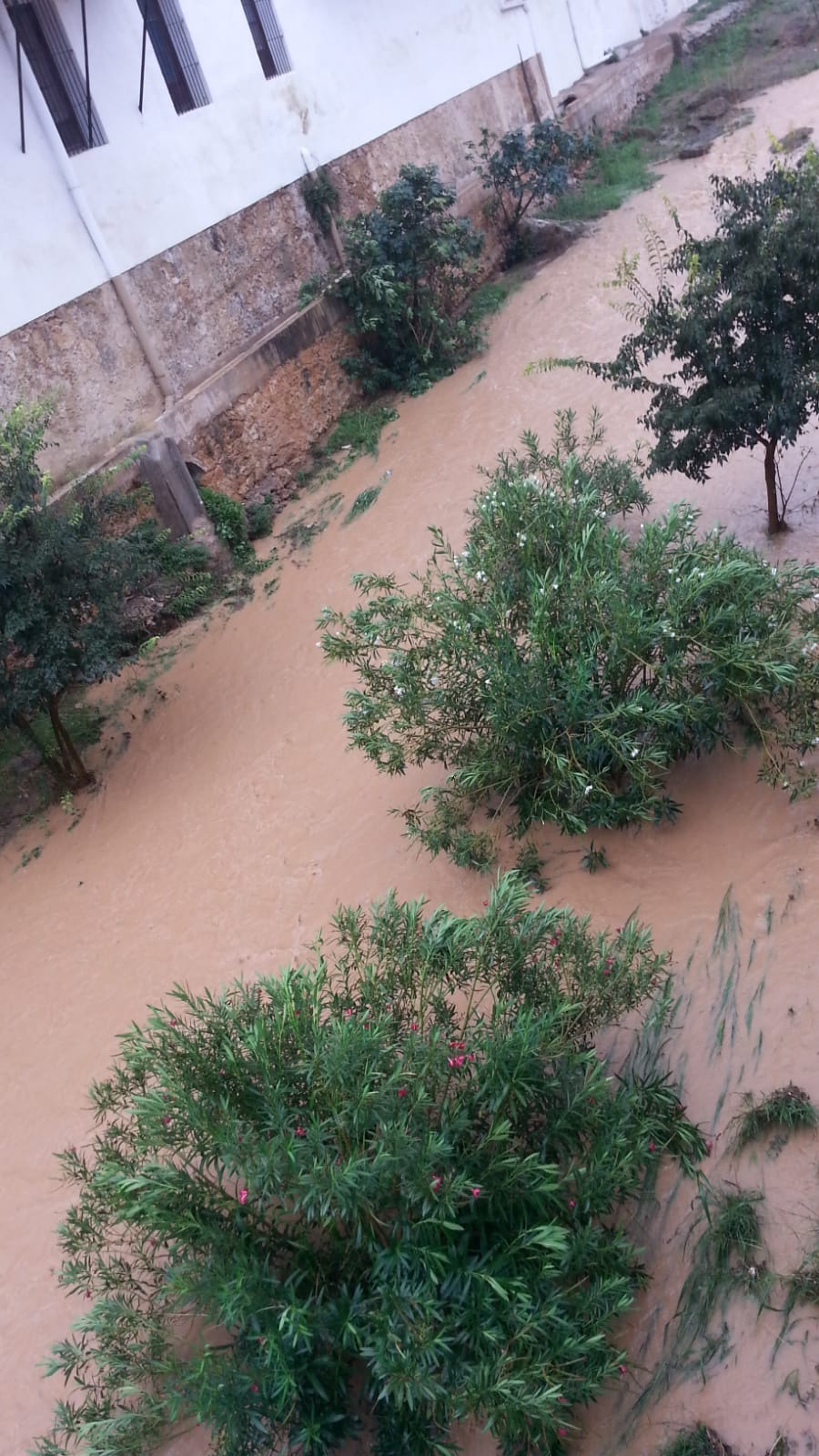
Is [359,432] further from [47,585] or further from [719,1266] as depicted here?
[719,1266]

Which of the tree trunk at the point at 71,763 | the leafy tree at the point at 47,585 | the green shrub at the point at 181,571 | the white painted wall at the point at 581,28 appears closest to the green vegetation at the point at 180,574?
the green shrub at the point at 181,571

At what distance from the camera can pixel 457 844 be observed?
6121 millimetres

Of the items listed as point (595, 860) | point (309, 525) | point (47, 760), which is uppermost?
point (309, 525)

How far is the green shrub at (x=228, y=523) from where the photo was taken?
1068 centimetres

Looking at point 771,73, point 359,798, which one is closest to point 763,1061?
point 359,798

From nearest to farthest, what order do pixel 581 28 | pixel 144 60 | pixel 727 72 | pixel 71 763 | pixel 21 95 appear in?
pixel 71 763
pixel 21 95
pixel 144 60
pixel 727 72
pixel 581 28

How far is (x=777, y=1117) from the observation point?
4.31 metres

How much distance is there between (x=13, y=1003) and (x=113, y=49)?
9.14 m

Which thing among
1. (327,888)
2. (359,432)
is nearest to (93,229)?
(359,432)

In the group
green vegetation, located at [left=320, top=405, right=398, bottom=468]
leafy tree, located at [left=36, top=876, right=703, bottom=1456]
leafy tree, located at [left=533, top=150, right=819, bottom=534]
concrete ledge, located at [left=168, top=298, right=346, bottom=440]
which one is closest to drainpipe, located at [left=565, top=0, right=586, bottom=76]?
concrete ledge, located at [left=168, top=298, right=346, bottom=440]

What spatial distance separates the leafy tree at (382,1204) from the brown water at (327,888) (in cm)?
42

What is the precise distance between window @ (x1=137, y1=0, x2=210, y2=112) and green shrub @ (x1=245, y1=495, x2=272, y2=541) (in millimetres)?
4277

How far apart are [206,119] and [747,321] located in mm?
7484

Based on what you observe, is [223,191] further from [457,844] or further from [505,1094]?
[505,1094]
